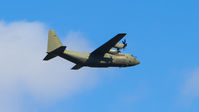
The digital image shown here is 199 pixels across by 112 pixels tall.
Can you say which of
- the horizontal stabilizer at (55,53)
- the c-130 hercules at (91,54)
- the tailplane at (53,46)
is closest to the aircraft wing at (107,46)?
the c-130 hercules at (91,54)

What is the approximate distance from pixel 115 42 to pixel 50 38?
8.47 m

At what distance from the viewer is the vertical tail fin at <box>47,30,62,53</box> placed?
181 feet

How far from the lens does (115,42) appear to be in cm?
5503

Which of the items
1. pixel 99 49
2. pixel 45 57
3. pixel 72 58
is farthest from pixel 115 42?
pixel 45 57

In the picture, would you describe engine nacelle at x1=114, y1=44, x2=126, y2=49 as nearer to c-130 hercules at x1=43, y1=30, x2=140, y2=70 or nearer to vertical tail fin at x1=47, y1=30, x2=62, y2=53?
c-130 hercules at x1=43, y1=30, x2=140, y2=70

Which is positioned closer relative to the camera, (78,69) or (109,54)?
(109,54)

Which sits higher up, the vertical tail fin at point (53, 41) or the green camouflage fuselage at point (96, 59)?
the vertical tail fin at point (53, 41)

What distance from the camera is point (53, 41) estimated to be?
2200 inches

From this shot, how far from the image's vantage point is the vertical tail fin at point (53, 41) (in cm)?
5531

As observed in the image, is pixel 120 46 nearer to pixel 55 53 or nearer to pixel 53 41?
pixel 53 41

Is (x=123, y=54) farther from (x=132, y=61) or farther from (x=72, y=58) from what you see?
(x=72, y=58)

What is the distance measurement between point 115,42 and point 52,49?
8.09 m

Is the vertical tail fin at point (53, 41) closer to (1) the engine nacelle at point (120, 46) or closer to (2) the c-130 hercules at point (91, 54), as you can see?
(2) the c-130 hercules at point (91, 54)

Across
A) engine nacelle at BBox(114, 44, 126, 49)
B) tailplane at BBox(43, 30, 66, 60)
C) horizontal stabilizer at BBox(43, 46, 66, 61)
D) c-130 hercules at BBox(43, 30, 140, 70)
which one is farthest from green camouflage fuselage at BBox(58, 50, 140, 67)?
engine nacelle at BBox(114, 44, 126, 49)
